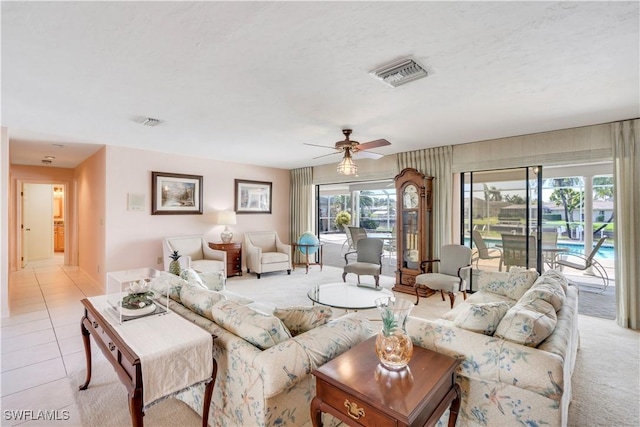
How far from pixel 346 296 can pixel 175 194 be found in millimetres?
3965

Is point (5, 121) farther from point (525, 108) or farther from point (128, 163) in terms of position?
point (525, 108)

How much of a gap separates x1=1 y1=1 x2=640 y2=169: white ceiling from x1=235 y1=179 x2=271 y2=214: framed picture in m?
2.75

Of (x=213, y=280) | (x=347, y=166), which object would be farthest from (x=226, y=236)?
(x=347, y=166)

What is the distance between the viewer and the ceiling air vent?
2.17 meters

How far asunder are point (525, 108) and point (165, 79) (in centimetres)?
351

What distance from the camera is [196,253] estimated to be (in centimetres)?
550

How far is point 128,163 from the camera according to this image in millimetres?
5008

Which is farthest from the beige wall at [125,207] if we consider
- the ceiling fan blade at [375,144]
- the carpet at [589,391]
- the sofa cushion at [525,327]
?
the sofa cushion at [525,327]

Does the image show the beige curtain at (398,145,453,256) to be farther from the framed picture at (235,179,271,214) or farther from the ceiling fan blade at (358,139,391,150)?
the framed picture at (235,179,271,214)

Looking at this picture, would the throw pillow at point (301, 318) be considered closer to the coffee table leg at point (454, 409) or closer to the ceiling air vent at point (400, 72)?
the coffee table leg at point (454, 409)

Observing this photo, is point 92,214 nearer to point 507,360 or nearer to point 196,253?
point 196,253

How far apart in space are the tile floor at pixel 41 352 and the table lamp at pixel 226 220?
7.22 feet

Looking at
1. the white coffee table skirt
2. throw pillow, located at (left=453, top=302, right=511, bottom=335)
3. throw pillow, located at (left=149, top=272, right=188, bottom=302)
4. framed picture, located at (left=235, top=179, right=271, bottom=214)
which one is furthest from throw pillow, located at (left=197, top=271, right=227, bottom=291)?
framed picture, located at (left=235, top=179, right=271, bottom=214)

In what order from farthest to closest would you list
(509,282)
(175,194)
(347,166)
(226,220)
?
1. (226,220)
2. (175,194)
3. (347,166)
4. (509,282)
